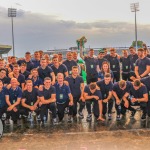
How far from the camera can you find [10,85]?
8773 mm

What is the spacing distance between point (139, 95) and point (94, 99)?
4.33ft

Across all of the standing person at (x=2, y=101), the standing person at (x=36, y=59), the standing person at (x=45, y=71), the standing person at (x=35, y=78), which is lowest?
the standing person at (x=2, y=101)

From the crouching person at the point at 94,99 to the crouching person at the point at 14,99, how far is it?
1995mm

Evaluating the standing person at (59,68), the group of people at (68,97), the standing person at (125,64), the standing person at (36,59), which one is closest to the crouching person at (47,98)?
the group of people at (68,97)

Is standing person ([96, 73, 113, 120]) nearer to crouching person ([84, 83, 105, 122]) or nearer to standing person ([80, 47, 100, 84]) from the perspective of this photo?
crouching person ([84, 83, 105, 122])

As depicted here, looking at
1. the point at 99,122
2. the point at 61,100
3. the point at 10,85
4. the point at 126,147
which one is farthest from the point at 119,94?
the point at 10,85

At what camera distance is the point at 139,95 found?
28.3 ft

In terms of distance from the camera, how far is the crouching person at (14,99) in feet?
28.3

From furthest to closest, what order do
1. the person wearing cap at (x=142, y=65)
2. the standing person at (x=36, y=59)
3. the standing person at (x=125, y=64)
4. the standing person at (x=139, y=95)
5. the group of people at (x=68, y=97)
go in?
the standing person at (x=125, y=64)
the standing person at (x=36, y=59)
the person wearing cap at (x=142, y=65)
the group of people at (x=68, y=97)
the standing person at (x=139, y=95)

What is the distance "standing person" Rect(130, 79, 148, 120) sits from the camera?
8.48m

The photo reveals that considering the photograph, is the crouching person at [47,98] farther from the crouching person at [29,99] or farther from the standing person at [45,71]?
the standing person at [45,71]

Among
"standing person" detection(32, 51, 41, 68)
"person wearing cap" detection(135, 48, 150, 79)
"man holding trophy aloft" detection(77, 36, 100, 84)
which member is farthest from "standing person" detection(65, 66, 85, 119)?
"man holding trophy aloft" detection(77, 36, 100, 84)

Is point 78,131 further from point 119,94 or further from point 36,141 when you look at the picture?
point 119,94

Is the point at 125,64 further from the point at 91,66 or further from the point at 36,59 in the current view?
the point at 36,59
